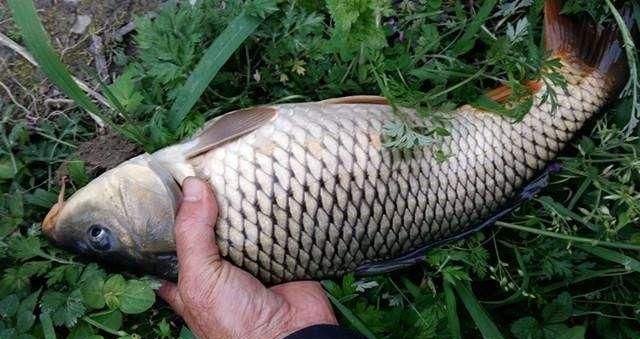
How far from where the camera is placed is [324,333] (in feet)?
8.58

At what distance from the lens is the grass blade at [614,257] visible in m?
2.84

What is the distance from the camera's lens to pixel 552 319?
3.01 meters

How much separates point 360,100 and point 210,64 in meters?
0.56

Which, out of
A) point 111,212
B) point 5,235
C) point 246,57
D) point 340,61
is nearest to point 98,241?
point 111,212

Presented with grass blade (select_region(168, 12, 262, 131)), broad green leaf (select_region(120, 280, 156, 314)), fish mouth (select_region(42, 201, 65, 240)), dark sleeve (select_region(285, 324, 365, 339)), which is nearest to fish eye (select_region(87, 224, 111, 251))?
fish mouth (select_region(42, 201, 65, 240))

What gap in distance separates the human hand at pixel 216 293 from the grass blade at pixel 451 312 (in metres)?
0.47

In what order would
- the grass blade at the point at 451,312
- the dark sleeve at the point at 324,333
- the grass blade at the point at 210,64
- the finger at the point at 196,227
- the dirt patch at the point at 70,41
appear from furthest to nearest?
1. the dirt patch at the point at 70,41
2. the grass blade at the point at 451,312
3. the grass blade at the point at 210,64
4. the dark sleeve at the point at 324,333
5. the finger at the point at 196,227

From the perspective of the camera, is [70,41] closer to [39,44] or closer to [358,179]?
[39,44]

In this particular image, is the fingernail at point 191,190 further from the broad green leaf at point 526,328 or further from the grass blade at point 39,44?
the broad green leaf at point 526,328

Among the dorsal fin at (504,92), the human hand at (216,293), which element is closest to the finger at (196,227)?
the human hand at (216,293)

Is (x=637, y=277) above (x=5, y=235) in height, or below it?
below

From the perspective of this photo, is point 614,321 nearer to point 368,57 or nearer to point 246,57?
point 368,57

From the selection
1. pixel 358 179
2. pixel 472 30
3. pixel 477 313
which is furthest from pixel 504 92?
pixel 477 313

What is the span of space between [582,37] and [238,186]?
1436 millimetres
